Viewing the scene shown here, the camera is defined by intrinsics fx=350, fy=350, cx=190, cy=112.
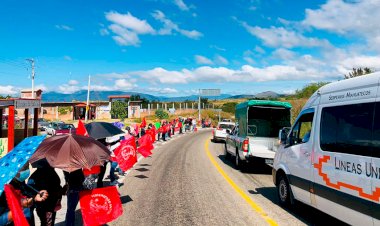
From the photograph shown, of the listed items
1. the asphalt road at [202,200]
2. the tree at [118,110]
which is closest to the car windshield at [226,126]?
the asphalt road at [202,200]

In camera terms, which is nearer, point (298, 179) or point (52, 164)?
point (52, 164)

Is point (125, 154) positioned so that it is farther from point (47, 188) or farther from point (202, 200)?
point (47, 188)

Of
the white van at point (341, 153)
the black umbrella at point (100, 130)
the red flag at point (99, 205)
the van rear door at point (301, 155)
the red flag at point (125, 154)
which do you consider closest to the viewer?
the white van at point (341, 153)

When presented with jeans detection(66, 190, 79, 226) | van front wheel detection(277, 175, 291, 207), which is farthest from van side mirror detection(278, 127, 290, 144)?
jeans detection(66, 190, 79, 226)

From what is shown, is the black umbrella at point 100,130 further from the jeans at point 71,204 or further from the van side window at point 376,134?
the van side window at point 376,134

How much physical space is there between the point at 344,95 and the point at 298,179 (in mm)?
2208

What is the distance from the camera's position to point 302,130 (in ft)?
25.4

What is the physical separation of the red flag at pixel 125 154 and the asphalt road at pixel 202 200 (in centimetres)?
63

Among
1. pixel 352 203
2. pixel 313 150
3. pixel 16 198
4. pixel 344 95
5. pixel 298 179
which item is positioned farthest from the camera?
pixel 298 179

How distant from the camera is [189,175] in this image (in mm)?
12531

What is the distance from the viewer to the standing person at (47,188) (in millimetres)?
5004

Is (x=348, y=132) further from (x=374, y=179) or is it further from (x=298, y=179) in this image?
(x=298, y=179)

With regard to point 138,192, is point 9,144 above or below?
above

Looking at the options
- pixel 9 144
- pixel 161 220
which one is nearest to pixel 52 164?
pixel 161 220
